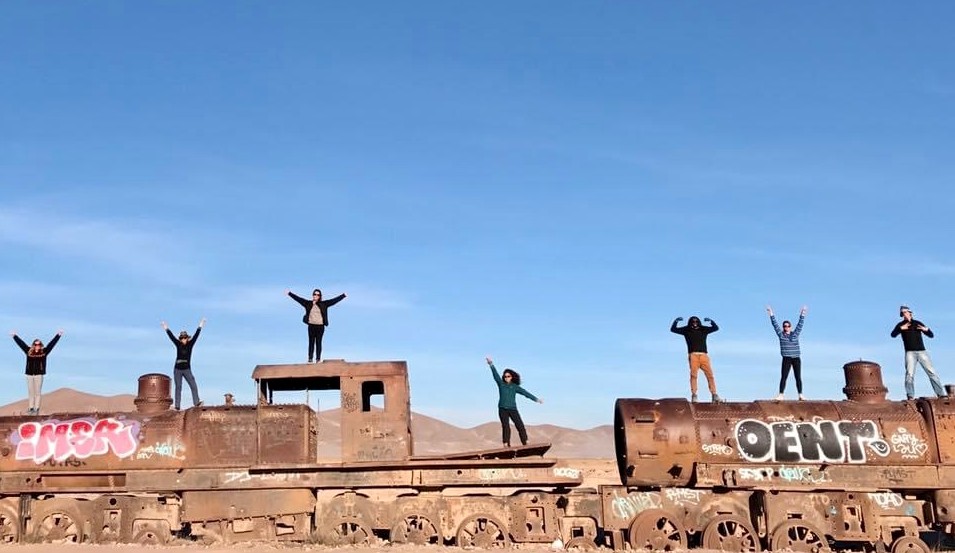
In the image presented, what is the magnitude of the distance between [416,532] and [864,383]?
9444mm

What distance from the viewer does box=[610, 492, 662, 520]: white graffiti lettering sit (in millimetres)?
15461

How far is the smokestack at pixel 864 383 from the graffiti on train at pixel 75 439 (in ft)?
48.0

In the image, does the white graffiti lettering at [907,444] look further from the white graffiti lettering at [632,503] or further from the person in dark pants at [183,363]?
the person in dark pants at [183,363]

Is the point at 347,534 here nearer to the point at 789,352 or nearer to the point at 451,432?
the point at 789,352

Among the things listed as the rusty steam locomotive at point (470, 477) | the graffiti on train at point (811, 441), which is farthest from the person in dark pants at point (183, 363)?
the graffiti on train at point (811, 441)

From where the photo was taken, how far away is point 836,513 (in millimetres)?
14969

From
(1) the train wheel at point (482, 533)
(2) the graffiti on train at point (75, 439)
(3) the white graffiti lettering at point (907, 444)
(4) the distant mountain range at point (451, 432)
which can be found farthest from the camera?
(4) the distant mountain range at point (451, 432)

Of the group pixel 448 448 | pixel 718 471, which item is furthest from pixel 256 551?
pixel 448 448

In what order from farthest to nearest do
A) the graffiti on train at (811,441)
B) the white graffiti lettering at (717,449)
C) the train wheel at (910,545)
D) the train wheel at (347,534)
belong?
1. the train wheel at (347,534)
2. the white graffiti lettering at (717,449)
3. the graffiti on train at (811,441)
4. the train wheel at (910,545)

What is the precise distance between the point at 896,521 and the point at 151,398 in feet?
50.1

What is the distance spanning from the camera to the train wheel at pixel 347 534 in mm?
15789

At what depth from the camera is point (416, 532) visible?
1580cm

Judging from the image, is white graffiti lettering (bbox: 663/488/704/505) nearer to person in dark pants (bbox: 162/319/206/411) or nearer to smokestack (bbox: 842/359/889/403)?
smokestack (bbox: 842/359/889/403)

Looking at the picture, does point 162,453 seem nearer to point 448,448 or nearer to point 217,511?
point 217,511
